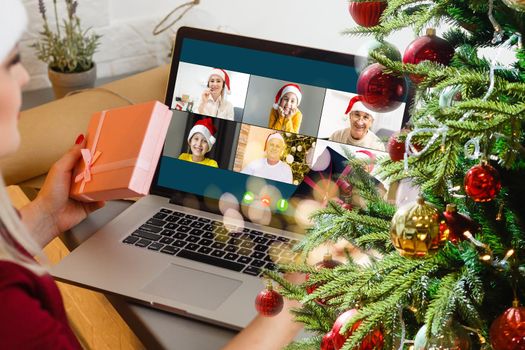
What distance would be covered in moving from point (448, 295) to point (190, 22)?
5.07 ft

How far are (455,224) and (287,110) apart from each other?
0.59 metres

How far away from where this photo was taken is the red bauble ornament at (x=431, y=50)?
63 centimetres

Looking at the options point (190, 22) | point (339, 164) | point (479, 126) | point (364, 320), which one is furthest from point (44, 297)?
point (190, 22)

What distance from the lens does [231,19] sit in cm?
197

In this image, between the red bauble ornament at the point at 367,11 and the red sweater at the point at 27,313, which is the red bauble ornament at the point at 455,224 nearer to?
the red bauble ornament at the point at 367,11

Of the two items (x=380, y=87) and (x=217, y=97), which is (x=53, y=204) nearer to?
(x=217, y=97)

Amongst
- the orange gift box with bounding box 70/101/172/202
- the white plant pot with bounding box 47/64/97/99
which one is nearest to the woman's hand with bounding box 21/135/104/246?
the orange gift box with bounding box 70/101/172/202

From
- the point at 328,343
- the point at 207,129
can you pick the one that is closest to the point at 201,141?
the point at 207,129

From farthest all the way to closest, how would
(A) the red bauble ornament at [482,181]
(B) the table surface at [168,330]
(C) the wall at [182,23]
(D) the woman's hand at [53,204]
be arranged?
(C) the wall at [182,23], (D) the woman's hand at [53,204], (B) the table surface at [168,330], (A) the red bauble ornament at [482,181]

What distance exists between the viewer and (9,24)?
1.84 ft

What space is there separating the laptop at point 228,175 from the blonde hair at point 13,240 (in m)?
0.39

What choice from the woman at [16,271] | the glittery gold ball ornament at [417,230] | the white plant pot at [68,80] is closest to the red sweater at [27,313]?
the woman at [16,271]

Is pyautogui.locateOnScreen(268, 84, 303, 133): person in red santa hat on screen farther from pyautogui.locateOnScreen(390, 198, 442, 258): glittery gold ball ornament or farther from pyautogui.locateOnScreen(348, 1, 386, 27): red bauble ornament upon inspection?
pyautogui.locateOnScreen(390, 198, 442, 258): glittery gold ball ornament

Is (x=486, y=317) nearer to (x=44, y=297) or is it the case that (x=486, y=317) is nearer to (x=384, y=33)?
(x=384, y=33)
